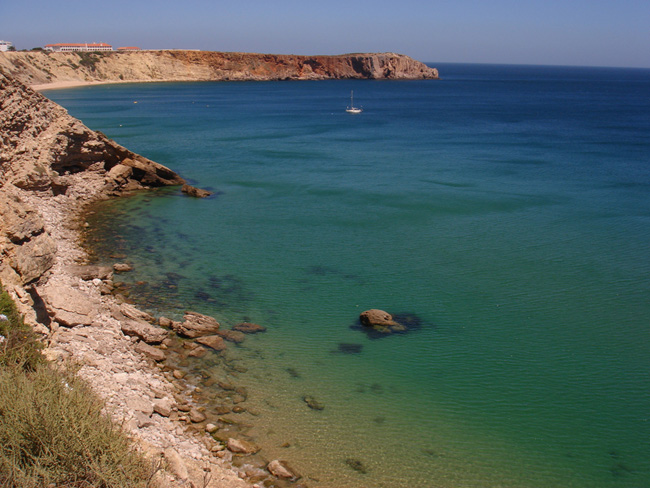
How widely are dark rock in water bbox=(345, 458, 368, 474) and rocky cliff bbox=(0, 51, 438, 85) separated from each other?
99566 mm

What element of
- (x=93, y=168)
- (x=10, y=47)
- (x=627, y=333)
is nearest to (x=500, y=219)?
(x=627, y=333)

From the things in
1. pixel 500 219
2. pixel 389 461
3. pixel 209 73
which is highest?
pixel 209 73

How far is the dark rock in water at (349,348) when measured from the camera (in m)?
15.3

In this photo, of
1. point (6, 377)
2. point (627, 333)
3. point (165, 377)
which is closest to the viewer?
point (6, 377)

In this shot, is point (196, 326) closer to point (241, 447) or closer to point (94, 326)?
point (94, 326)

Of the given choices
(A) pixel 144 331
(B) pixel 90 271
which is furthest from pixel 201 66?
(A) pixel 144 331

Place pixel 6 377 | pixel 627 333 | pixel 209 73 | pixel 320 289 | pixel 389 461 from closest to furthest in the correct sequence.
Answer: pixel 6 377 → pixel 389 461 → pixel 627 333 → pixel 320 289 → pixel 209 73

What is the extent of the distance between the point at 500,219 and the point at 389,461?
19.2m

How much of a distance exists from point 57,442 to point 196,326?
7893 mm

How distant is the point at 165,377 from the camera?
13.3 meters

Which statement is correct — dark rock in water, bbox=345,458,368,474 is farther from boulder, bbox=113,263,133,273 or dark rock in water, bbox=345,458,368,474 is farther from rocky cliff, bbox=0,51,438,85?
rocky cliff, bbox=0,51,438,85

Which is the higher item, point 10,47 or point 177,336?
point 10,47

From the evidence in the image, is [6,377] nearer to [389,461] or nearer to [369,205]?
[389,461]

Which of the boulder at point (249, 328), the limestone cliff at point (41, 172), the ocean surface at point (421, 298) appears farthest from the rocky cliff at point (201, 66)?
the boulder at point (249, 328)
